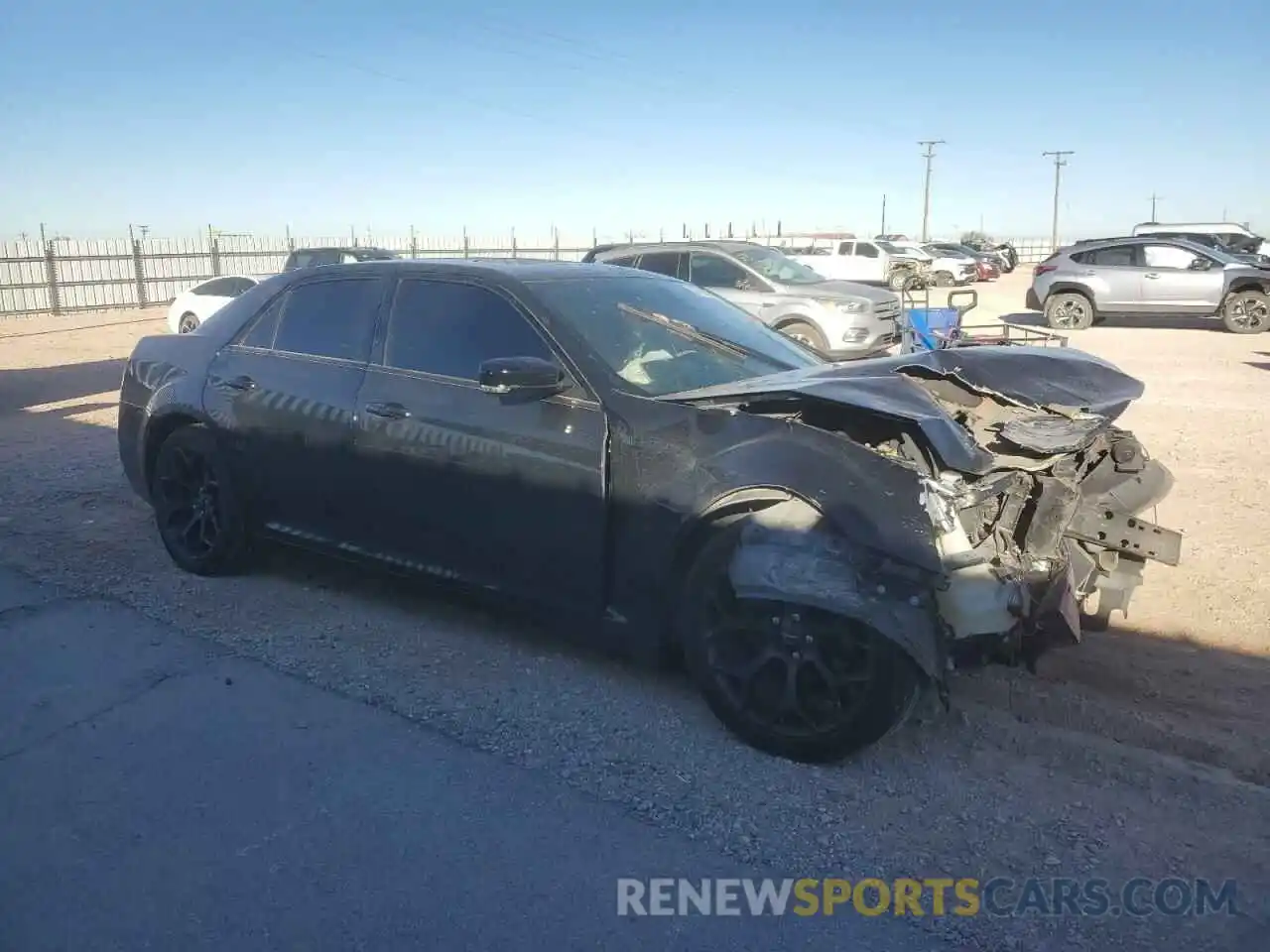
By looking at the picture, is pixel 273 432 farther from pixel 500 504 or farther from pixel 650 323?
pixel 650 323

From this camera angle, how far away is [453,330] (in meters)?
4.58

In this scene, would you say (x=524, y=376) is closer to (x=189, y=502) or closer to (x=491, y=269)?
(x=491, y=269)

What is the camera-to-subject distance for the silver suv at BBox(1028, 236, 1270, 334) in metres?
18.3

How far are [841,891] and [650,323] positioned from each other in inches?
100

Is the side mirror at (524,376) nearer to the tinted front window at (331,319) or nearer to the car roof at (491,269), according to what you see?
the car roof at (491,269)

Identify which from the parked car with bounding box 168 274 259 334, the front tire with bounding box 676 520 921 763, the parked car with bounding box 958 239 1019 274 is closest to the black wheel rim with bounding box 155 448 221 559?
the front tire with bounding box 676 520 921 763

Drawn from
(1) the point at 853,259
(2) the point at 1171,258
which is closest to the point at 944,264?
(1) the point at 853,259

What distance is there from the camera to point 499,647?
451 cm

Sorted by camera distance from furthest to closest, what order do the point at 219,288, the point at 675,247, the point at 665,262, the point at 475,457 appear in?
the point at 219,288 → the point at 675,247 → the point at 665,262 → the point at 475,457

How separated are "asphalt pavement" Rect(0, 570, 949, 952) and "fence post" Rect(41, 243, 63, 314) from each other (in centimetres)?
2911

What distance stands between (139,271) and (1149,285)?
27.6 metres

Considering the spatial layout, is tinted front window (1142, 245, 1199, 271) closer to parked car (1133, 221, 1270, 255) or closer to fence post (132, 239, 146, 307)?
parked car (1133, 221, 1270, 255)

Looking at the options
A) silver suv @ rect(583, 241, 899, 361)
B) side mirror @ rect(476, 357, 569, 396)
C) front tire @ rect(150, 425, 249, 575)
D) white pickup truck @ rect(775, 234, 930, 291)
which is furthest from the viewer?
white pickup truck @ rect(775, 234, 930, 291)

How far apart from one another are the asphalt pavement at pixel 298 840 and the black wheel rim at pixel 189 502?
4.19ft
